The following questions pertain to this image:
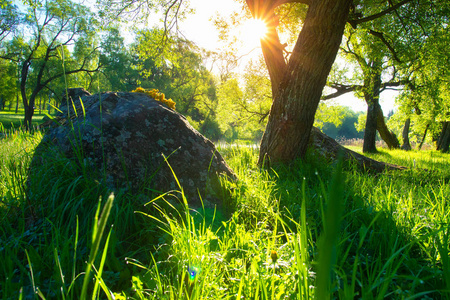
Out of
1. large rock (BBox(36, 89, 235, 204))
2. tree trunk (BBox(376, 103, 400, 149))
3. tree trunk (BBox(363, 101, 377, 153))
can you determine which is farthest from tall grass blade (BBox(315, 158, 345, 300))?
tree trunk (BBox(376, 103, 400, 149))

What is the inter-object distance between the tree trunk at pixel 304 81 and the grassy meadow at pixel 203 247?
6.13 ft

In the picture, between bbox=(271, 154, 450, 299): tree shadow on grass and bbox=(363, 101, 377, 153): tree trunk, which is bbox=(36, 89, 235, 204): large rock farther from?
bbox=(363, 101, 377, 153): tree trunk

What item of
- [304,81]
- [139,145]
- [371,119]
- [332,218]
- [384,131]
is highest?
[371,119]

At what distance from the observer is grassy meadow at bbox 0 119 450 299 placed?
52.3 inches

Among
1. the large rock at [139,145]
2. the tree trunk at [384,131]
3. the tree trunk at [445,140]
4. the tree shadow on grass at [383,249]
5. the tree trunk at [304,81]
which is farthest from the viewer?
the tree trunk at [445,140]

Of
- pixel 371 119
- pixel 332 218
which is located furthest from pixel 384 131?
pixel 332 218

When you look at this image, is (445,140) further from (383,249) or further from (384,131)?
(383,249)

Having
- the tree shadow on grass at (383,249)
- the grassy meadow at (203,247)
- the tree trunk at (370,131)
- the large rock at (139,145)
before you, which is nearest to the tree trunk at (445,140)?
the tree trunk at (370,131)

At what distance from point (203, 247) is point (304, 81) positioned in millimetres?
3812

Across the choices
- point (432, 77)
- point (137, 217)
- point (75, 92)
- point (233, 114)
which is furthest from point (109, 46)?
point (137, 217)

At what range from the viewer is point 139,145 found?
2.81m

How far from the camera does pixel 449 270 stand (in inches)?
53.5

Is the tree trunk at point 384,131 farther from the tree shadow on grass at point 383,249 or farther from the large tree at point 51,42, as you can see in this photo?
the large tree at point 51,42

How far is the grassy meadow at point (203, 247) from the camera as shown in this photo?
1.33m
